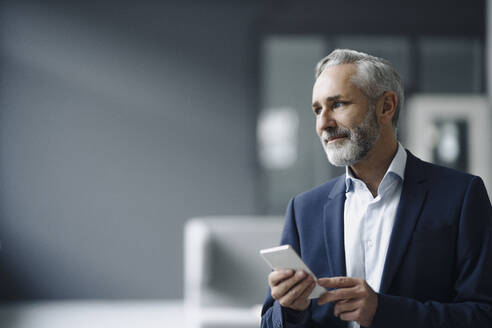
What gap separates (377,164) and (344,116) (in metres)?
0.16

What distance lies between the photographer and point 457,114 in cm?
629

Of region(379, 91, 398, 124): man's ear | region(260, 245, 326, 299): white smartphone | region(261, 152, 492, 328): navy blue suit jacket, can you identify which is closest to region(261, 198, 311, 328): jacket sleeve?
region(261, 152, 492, 328): navy blue suit jacket

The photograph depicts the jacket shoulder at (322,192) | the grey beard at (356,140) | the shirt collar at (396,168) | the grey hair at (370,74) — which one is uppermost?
→ the grey hair at (370,74)

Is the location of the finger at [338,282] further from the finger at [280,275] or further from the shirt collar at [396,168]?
the shirt collar at [396,168]

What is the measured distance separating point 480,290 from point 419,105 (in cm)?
525

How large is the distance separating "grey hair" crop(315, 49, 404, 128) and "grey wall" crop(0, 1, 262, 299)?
4797mm

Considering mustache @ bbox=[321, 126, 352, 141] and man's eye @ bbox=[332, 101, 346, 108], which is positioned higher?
man's eye @ bbox=[332, 101, 346, 108]

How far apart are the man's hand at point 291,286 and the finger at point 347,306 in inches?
2.9

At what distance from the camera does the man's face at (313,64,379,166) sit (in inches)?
55.6

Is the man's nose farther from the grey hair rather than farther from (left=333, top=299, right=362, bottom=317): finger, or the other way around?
(left=333, top=299, right=362, bottom=317): finger

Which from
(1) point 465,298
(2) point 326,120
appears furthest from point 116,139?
(1) point 465,298

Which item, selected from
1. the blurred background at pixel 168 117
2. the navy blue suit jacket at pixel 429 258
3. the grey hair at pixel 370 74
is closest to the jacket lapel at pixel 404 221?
the navy blue suit jacket at pixel 429 258

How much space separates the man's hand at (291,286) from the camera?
4.09ft

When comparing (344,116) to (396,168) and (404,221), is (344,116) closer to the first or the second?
(396,168)
